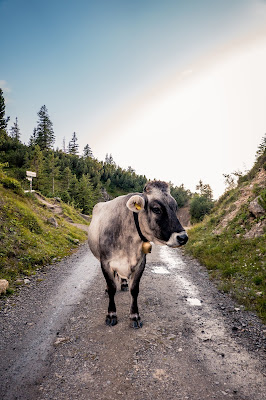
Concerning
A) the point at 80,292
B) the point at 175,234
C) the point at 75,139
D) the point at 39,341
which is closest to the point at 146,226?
the point at 175,234

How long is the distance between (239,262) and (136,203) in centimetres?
620

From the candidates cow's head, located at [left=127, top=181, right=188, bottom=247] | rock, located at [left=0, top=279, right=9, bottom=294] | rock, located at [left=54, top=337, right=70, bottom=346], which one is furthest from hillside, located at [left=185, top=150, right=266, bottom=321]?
rock, located at [left=0, top=279, right=9, bottom=294]

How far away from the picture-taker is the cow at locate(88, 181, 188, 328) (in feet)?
12.1

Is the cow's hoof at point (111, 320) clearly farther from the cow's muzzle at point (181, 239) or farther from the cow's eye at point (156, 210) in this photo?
the cow's eye at point (156, 210)

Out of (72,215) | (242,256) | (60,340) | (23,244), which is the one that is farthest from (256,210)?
(72,215)

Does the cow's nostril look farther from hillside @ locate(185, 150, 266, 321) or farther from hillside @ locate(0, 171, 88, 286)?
hillside @ locate(0, 171, 88, 286)

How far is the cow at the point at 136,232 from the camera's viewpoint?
145 inches

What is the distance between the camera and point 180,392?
272 centimetres

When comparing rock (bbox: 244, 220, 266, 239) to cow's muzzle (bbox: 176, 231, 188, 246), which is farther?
rock (bbox: 244, 220, 266, 239)

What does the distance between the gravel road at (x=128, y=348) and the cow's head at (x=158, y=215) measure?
1873mm

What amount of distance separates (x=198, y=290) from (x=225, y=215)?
958 cm

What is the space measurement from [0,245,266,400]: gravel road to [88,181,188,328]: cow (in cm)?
65

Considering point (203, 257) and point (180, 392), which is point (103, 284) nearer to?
point (180, 392)

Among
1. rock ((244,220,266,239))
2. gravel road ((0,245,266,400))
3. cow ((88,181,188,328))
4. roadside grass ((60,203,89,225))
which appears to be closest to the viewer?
gravel road ((0,245,266,400))
